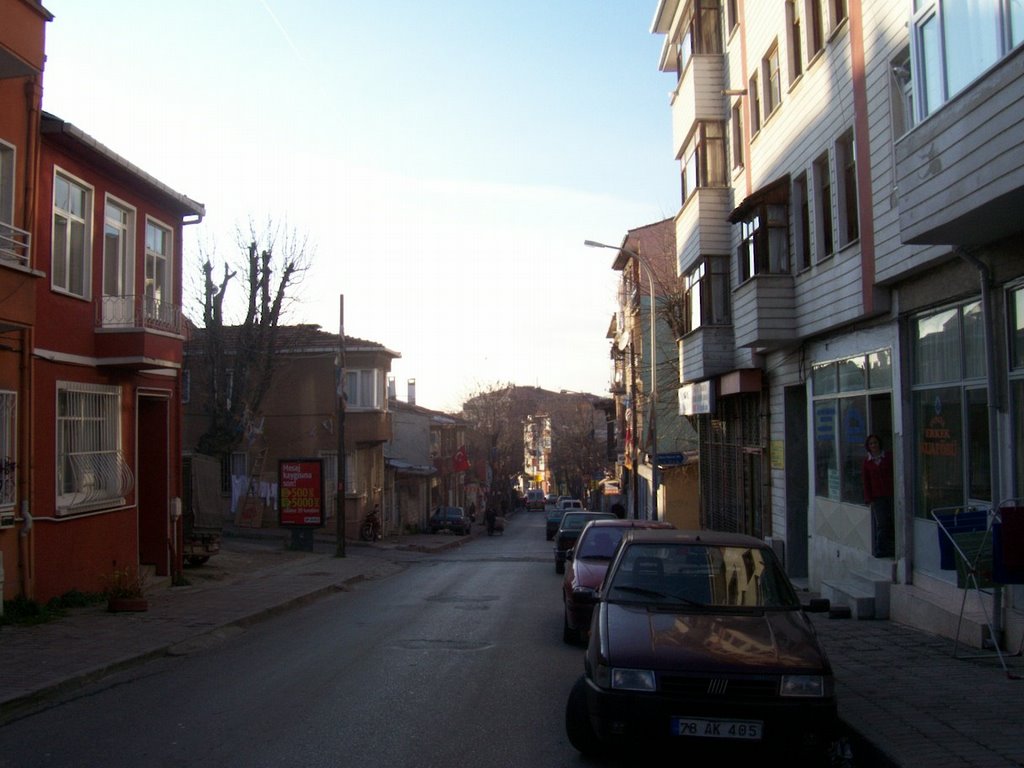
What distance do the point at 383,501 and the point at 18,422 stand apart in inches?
1248

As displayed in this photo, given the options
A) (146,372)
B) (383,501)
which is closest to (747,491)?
(146,372)

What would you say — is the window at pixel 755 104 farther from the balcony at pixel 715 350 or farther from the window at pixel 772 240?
the balcony at pixel 715 350

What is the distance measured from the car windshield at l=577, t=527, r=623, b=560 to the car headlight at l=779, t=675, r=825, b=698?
22.9ft

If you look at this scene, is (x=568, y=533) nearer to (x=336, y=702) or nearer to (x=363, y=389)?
(x=336, y=702)

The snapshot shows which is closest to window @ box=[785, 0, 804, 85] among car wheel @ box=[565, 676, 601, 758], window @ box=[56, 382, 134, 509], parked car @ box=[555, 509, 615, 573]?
parked car @ box=[555, 509, 615, 573]

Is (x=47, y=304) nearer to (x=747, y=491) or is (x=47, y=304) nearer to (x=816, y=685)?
(x=816, y=685)

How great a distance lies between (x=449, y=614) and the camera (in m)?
15.2

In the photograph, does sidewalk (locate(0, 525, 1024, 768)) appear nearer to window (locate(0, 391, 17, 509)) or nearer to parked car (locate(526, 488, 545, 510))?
window (locate(0, 391, 17, 509))

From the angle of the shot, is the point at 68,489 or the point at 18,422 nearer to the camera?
the point at 18,422

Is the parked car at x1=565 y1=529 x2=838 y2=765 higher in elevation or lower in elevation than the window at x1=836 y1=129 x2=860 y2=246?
lower

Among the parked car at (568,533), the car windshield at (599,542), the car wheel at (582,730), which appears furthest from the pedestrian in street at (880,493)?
the parked car at (568,533)

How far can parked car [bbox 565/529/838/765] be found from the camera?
604cm

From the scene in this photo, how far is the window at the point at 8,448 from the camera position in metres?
13.2

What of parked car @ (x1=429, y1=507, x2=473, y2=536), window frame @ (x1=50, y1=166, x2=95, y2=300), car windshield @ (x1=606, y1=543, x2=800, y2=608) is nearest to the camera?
car windshield @ (x1=606, y1=543, x2=800, y2=608)
